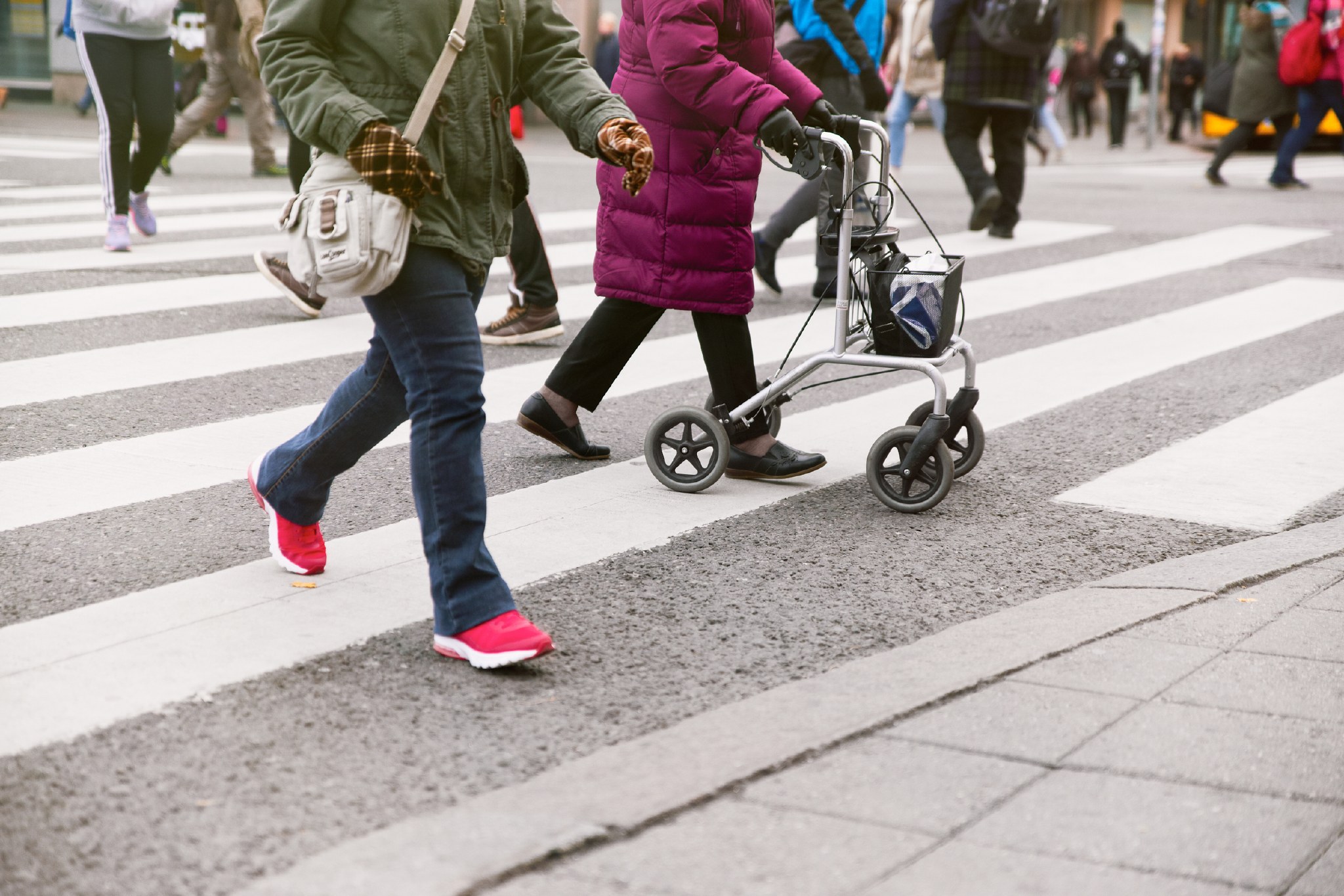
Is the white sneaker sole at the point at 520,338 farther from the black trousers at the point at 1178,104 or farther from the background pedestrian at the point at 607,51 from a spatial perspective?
the black trousers at the point at 1178,104

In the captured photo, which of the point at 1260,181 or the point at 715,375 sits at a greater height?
the point at 715,375

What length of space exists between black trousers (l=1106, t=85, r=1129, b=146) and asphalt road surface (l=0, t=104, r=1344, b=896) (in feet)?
58.5

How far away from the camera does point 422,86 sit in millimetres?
3262

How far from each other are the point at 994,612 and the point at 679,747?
1182 millimetres

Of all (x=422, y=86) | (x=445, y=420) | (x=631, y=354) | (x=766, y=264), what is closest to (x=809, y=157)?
(x=631, y=354)

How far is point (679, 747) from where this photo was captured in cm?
289

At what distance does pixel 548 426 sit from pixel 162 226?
20.9ft

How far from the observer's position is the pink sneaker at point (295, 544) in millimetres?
3842

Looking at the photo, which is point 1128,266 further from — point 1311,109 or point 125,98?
point 1311,109

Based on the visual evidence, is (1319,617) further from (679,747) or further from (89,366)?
(89,366)

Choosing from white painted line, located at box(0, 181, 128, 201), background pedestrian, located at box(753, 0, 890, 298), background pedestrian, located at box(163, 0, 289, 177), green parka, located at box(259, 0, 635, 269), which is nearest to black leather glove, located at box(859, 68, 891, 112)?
background pedestrian, located at box(753, 0, 890, 298)

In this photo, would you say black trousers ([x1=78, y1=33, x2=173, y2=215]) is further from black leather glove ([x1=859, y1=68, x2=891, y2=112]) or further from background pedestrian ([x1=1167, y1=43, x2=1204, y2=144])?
background pedestrian ([x1=1167, y1=43, x2=1204, y2=144])

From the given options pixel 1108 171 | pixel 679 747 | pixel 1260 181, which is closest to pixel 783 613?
pixel 679 747

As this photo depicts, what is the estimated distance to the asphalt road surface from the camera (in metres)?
2.79
